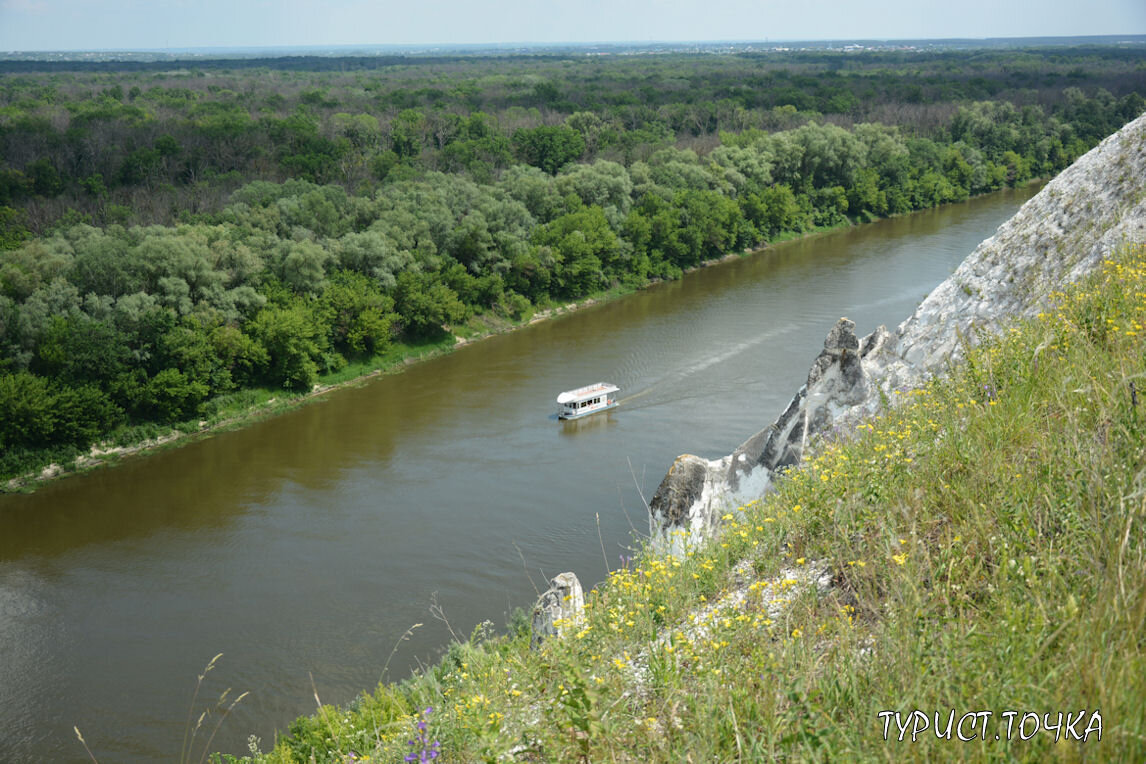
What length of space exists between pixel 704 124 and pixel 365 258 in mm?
38133

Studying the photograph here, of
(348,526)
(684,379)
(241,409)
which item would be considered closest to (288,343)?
(241,409)

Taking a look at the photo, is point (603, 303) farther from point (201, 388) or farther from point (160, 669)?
point (160, 669)

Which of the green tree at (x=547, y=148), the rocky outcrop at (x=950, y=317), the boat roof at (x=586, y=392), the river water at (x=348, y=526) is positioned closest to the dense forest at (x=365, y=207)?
the green tree at (x=547, y=148)

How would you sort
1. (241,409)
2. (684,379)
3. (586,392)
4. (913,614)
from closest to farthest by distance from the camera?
(913,614) → (586,392) → (241,409) → (684,379)

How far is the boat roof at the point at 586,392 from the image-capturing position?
22734 millimetres

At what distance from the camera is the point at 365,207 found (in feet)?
102

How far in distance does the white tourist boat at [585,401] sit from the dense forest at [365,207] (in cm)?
713

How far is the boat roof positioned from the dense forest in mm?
6972

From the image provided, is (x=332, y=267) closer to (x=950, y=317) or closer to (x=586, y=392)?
(x=586, y=392)

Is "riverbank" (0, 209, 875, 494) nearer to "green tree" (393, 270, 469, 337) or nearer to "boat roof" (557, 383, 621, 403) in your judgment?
"green tree" (393, 270, 469, 337)

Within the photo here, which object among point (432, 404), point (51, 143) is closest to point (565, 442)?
point (432, 404)

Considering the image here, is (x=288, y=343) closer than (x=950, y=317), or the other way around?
(x=950, y=317)

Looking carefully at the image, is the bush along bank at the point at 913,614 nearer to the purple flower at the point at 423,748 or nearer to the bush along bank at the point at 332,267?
the purple flower at the point at 423,748

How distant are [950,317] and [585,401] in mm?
13609
